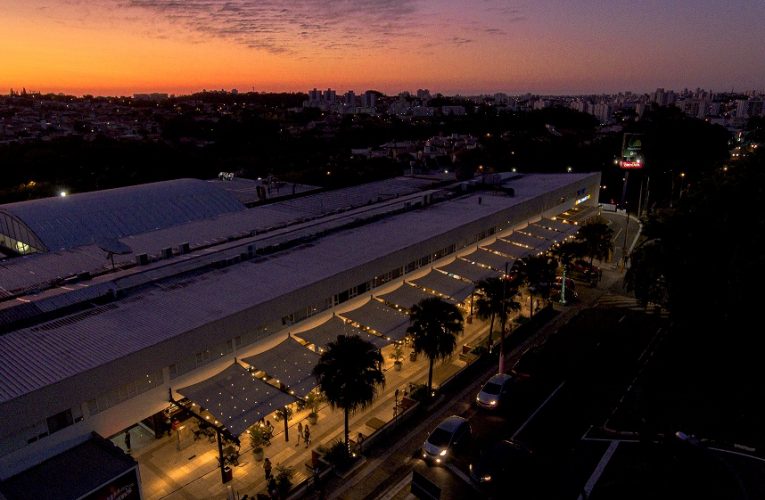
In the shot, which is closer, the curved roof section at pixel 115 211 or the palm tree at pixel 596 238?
the curved roof section at pixel 115 211

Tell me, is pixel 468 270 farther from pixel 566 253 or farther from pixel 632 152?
pixel 632 152

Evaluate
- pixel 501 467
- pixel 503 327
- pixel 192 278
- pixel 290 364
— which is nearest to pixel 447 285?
pixel 503 327

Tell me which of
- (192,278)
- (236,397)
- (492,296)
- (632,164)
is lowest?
(236,397)

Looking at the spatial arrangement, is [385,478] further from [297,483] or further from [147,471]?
[147,471]

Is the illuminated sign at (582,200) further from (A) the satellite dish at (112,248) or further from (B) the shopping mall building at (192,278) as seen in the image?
(A) the satellite dish at (112,248)

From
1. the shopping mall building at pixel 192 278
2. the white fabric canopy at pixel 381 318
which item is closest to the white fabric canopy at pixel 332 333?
the shopping mall building at pixel 192 278

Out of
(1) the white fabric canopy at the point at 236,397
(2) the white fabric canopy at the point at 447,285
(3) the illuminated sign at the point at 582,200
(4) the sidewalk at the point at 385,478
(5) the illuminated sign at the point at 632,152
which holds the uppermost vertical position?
(5) the illuminated sign at the point at 632,152

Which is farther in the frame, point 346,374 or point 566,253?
point 566,253

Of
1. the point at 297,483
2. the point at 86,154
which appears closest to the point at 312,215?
the point at 297,483
